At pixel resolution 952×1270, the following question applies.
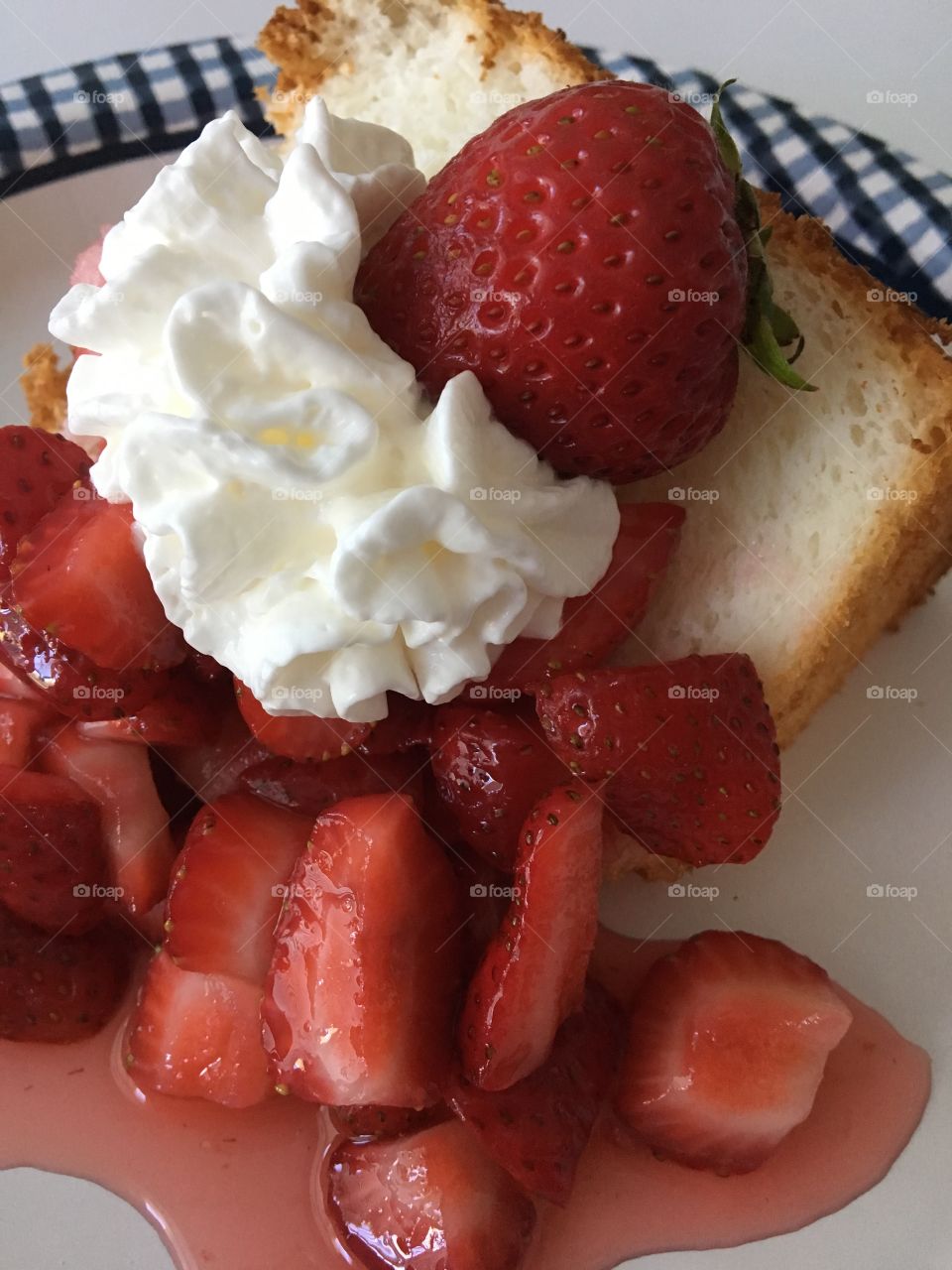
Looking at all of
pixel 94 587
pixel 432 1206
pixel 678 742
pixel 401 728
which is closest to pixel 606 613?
pixel 678 742

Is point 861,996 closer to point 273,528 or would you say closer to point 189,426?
point 273,528

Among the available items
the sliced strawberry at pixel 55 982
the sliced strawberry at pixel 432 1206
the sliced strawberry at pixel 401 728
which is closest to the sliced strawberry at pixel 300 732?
the sliced strawberry at pixel 401 728

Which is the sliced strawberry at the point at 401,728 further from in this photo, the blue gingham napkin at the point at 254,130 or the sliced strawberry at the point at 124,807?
the blue gingham napkin at the point at 254,130

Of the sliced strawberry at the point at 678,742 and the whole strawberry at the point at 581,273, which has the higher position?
the whole strawberry at the point at 581,273

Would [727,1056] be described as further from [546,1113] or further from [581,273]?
[581,273]

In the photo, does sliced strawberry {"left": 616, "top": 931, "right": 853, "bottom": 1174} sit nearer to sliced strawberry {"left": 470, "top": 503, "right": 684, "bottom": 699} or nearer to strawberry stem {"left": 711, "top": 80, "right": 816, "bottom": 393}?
sliced strawberry {"left": 470, "top": 503, "right": 684, "bottom": 699}
